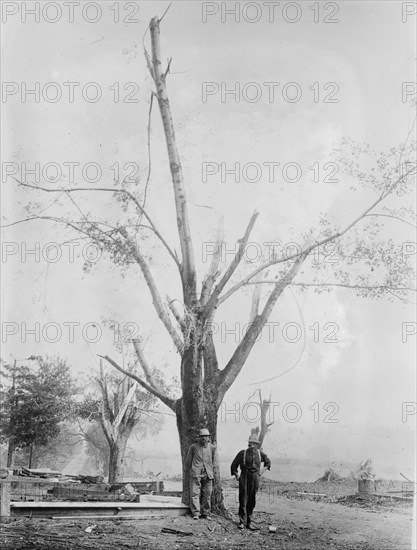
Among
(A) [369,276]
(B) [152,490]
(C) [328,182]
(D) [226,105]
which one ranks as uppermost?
(D) [226,105]

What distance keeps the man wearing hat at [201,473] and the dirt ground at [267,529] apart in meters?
0.17

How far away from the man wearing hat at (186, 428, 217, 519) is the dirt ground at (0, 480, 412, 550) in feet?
0.54

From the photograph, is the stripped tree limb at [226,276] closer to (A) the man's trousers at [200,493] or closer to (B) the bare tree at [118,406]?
(A) the man's trousers at [200,493]

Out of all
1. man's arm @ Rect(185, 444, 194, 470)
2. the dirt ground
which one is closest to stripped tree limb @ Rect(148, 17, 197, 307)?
man's arm @ Rect(185, 444, 194, 470)

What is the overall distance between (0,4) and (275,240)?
430cm

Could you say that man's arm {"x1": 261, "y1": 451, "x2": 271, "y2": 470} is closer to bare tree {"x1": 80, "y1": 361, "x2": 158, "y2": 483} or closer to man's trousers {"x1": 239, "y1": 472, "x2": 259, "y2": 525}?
man's trousers {"x1": 239, "y1": 472, "x2": 259, "y2": 525}

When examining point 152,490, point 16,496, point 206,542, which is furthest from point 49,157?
point 152,490

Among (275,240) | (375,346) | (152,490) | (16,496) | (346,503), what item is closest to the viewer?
(375,346)

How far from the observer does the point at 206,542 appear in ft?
21.5

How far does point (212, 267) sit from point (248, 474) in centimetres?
248

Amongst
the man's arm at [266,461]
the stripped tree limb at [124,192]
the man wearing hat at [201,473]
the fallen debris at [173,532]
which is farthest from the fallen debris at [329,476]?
the stripped tree limb at [124,192]

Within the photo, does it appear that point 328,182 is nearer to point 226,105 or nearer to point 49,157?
point 226,105

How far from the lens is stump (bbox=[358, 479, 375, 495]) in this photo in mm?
7881

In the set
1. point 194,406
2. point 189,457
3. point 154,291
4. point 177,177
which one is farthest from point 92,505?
point 177,177
